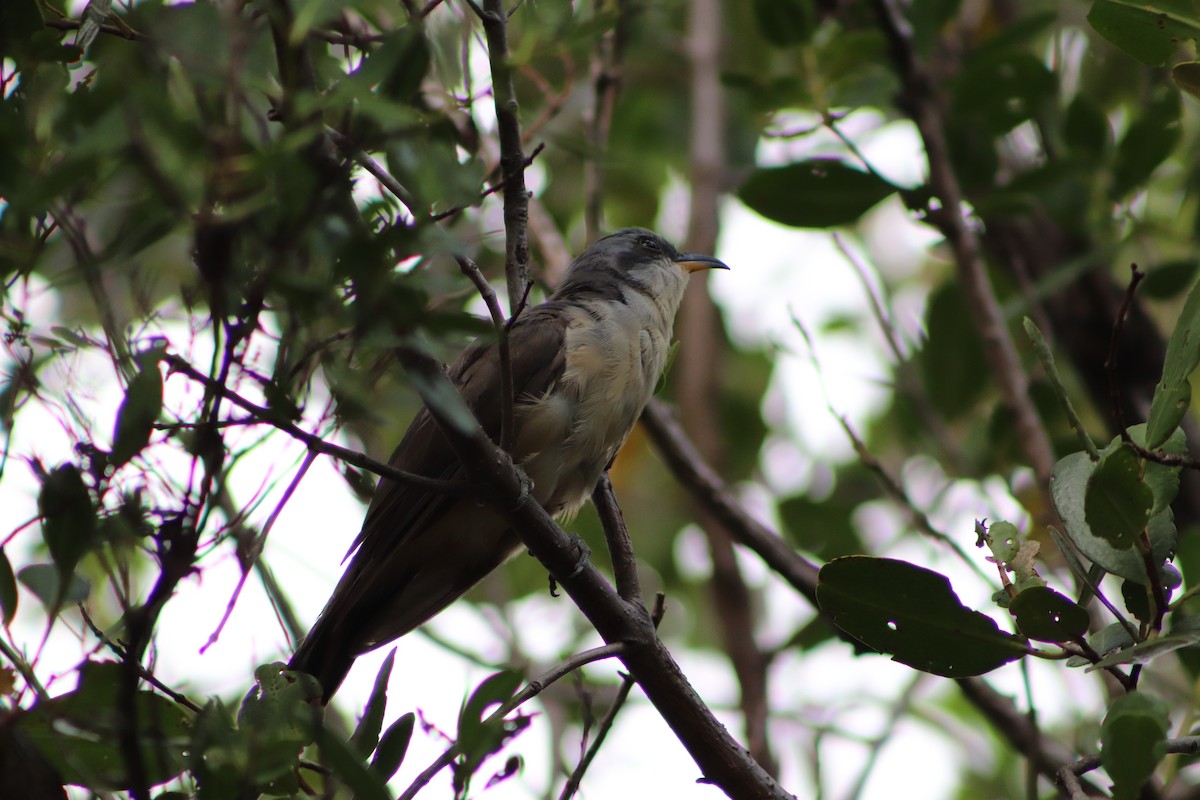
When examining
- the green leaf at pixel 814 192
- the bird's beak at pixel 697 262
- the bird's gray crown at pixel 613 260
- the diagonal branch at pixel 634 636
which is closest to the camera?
the diagonal branch at pixel 634 636

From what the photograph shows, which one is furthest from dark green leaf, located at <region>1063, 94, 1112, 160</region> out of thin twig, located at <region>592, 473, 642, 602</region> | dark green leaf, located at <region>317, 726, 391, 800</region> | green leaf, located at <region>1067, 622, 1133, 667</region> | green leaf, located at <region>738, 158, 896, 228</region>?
dark green leaf, located at <region>317, 726, 391, 800</region>

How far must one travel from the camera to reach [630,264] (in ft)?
17.5

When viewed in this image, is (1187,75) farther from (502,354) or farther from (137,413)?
(137,413)

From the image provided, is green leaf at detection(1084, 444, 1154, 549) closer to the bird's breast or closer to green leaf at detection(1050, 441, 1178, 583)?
green leaf at detection(1050, 441, 1178, 583)

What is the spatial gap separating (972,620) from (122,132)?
1763mm

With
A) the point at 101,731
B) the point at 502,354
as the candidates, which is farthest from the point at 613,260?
the point at 101,731

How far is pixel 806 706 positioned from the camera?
615 cm

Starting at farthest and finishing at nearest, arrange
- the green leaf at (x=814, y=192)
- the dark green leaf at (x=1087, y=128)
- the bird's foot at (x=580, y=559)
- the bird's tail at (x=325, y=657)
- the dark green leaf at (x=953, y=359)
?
the dark green leaf at (x=953, y=359) < the dark green leaf at (x=1087, y=128) < the green leaf at (x=814, y=192) < the bird's tail at (x=325, y=657) < the bird's foot at (x=580, y=559)

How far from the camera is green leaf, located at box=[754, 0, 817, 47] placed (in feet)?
14.9

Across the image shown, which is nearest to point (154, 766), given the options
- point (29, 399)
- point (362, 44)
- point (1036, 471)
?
point (29, 399)

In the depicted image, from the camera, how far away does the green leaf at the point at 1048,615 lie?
2.20 meters

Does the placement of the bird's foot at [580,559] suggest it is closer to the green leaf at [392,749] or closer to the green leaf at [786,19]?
the green leaf at [392,749]

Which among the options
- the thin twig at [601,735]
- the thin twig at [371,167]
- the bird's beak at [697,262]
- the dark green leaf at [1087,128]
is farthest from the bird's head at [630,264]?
the thin twig at [371,167]

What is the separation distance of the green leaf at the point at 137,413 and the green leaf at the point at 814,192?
284 cm
